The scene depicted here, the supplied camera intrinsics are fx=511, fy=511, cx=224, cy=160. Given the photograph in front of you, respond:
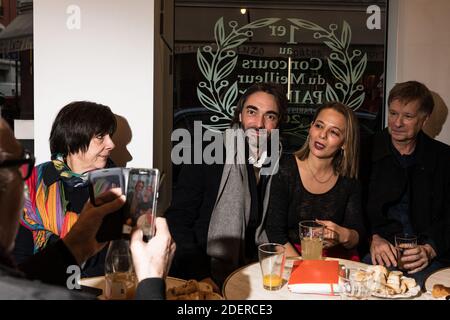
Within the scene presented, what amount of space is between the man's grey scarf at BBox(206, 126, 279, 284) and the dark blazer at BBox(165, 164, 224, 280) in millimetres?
61

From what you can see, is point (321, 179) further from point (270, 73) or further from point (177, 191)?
A: point (270, 73)

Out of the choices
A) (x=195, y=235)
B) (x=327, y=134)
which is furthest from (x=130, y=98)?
(x=327, y=134)

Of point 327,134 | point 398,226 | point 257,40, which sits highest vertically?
point 257,40

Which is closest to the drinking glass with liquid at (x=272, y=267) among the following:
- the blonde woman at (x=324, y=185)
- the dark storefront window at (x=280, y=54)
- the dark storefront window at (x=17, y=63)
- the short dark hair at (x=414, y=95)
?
the blonde woman at (x=324, y=185)

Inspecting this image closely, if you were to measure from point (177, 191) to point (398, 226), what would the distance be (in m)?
1.34

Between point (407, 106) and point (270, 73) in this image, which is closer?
point (407, 106)

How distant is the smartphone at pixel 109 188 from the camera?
1.48 metres

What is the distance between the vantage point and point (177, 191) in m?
2.70

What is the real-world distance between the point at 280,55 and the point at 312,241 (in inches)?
84.3

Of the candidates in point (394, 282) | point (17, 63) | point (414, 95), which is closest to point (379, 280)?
point (394, 282)

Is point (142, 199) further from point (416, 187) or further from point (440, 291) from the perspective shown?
point (416, 187)

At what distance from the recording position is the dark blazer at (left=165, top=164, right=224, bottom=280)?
2635mm

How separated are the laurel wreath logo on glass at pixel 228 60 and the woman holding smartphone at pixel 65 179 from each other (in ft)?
4.45

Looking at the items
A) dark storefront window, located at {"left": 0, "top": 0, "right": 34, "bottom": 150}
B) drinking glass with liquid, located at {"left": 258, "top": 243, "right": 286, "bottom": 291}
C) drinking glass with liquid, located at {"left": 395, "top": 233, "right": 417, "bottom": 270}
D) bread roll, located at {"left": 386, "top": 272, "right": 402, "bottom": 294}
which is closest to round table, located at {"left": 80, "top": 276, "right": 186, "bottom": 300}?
drinking glass with liquid, located at {"left": 258, "top": 243, "right": 286, "bottom": 291}
